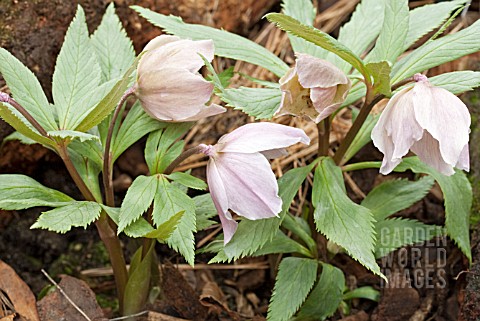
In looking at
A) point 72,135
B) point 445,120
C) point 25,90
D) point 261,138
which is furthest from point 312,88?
point 25,90

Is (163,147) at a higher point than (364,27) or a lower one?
lower

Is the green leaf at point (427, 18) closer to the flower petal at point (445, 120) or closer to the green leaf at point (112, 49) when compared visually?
the flower petal at point (445, 120)

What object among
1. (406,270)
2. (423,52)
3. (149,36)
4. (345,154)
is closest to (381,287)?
(406,270)

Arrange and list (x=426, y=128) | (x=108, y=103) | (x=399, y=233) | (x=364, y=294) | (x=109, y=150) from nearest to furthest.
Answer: (x=426, y=128), (x=108, y=103), (x=109, y=150), (x=399, y=233), (x=364, y=294)

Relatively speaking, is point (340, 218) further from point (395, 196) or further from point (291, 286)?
point (395, 196)

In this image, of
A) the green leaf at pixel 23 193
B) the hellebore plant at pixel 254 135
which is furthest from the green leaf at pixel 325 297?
the green leaf at pixel 23 193

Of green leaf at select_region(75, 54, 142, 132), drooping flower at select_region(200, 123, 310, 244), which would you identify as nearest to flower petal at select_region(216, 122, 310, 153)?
drooping flower at select_region(200, 123, 310, 244)

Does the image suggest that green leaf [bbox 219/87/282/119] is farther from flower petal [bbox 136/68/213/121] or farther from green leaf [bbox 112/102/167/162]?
green leaf [bbox 112/102/167/162]
